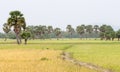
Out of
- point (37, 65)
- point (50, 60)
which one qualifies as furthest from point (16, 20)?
point (37, 65)

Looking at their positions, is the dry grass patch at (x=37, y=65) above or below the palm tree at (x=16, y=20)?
below

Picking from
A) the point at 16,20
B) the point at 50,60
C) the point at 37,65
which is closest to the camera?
the point at 37,65

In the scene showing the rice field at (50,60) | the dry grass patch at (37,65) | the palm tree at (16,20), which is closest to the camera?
the dry grass patch at (37,65)

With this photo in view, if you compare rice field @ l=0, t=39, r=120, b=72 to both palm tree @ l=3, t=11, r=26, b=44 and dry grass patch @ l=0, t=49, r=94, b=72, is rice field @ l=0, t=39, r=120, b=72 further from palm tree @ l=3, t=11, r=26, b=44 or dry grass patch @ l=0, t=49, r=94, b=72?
palm tree @ l=3, t=11, r=26, b=44

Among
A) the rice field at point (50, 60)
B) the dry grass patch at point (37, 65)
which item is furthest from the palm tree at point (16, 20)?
the dry grass patch at point (37, 65)

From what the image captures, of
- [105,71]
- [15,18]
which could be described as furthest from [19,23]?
[105,71]

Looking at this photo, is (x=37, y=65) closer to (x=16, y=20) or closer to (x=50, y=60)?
(x=50, y=60)

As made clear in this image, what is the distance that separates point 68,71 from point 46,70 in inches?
64.2

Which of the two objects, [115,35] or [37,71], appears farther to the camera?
[115,35]

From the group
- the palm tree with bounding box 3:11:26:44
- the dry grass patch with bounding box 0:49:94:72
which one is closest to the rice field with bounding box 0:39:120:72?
the dry grass patch with bounding box 0:49:94:72

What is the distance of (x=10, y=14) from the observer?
11000 cm

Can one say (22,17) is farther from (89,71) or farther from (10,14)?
(89,71)

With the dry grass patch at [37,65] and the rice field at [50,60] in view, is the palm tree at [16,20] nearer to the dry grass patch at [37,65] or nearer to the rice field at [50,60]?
the rice field at [50,60]

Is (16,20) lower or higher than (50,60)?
higher
